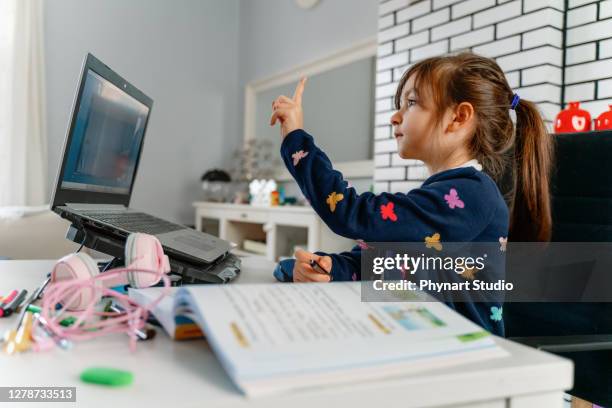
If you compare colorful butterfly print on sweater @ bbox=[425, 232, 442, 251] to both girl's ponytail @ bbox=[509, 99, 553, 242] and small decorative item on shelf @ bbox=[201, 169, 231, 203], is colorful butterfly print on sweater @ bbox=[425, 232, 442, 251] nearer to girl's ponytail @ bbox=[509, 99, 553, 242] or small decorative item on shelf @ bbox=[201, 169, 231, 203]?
girl's ponytail @ bbox=[509, 99, 553, 242]

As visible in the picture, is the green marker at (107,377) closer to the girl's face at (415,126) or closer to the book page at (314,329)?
the book page at (314,329)

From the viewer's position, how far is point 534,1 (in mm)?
1800

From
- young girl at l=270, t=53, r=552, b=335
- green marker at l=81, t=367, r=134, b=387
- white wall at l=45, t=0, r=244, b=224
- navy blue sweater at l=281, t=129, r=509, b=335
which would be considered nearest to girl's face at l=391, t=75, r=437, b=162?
young girl at l=270, t=53, r=552, b=335

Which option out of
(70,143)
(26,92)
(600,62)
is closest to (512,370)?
(70,143)

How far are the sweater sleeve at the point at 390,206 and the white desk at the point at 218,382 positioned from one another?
0.36 m

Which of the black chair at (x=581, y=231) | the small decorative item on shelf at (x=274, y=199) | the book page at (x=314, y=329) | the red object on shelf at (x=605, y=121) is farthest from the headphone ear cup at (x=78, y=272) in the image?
the small decorative item on shelf at (x=274, y=199)

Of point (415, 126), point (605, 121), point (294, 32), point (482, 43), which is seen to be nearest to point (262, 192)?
point (294, 32)

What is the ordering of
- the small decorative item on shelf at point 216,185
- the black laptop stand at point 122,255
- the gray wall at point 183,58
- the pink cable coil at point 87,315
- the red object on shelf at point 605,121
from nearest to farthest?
the pink cable coil at point 87,315, the black laptop stand at point 122,255, the red object on shelf at point 605,121, the gray wall at point 183,58, the small decorative item on shelf at point 216,185

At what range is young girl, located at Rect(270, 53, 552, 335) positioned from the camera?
806 mm

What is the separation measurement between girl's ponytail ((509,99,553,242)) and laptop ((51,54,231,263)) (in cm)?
63

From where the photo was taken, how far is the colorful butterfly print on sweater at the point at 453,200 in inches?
31.8

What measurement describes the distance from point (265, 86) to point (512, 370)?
3.41m

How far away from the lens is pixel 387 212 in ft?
2.65

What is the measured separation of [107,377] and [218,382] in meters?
0.08
